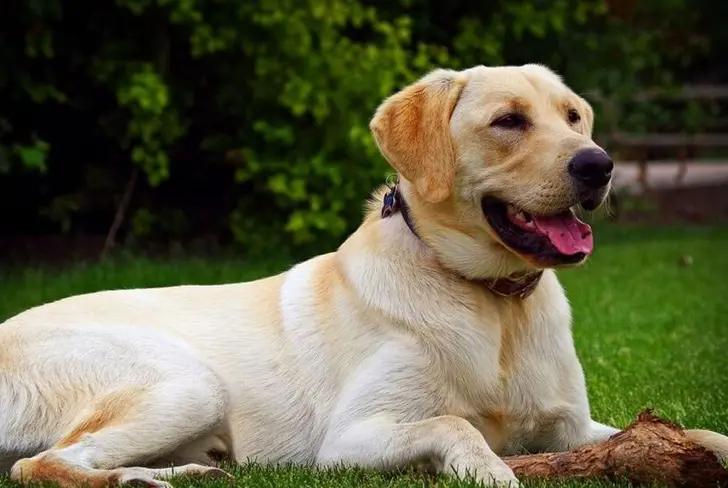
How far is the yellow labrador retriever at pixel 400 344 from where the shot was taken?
13.0 feet

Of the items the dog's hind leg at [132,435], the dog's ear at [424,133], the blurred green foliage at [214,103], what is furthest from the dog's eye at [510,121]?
the blurred green foliage at [214,103]

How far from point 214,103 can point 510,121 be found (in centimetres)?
682

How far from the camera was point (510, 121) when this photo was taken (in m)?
4.15

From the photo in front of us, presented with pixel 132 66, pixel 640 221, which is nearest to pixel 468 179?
pixel 132 66

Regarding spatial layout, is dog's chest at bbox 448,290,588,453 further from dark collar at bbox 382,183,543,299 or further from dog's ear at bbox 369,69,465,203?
dog's ear at bbox 369,69,465,203

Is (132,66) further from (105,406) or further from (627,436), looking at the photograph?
(627,436)

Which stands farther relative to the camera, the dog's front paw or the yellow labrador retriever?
the yellow labrador retriever

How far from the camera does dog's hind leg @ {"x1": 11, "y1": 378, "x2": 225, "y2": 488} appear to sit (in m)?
3.75

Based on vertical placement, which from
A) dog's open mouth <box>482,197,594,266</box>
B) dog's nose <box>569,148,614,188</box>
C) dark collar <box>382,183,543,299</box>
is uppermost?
dog's nose <box>569,148,614,188</box>

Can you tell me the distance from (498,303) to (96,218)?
749cm

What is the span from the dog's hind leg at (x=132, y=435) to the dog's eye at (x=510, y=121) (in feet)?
4.15

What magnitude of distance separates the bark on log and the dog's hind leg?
0.99 metres

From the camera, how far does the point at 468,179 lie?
4141 millimetres

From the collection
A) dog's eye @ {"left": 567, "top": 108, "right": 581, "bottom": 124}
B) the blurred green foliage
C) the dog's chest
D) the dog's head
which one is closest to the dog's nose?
the dog's head
